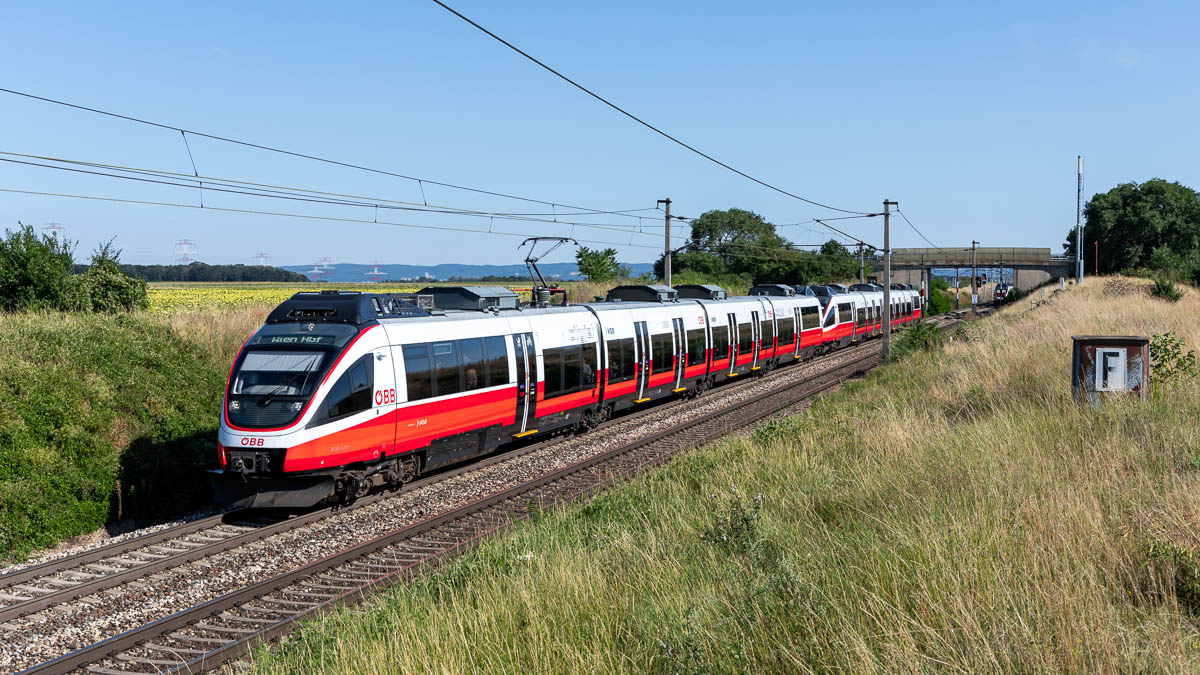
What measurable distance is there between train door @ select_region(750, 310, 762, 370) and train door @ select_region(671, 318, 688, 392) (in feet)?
18.7

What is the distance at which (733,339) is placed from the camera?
27203mm

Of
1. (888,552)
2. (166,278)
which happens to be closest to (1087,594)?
(888,552)

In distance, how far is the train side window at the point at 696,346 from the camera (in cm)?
2416

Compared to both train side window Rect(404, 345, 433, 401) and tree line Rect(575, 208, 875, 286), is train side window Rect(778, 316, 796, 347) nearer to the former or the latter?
train side window Rect(404, 345, 433, 401)

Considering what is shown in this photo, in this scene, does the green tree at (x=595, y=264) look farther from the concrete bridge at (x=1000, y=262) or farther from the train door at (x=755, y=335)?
the concrete bridge at (x=1000, y=262)

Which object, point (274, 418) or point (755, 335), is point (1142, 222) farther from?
point (274, 418)

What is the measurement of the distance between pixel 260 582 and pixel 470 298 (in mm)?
8769

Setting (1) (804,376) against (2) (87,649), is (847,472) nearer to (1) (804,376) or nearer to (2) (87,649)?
(2) (87,649)

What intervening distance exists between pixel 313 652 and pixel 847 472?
245 inches

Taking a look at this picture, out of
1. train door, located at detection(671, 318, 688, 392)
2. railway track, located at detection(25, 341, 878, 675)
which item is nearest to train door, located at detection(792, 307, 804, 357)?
train door, located at detection(671, 318, 688, 392)

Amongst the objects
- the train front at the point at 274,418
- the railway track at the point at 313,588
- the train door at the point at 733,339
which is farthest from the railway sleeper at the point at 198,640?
the train door at the point at 733,339

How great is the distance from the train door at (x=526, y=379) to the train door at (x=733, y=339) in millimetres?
A: 11196

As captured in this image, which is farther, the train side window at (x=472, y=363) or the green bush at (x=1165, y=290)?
the green bush at (x=1165, y=290)

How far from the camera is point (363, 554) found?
35.4 ft
